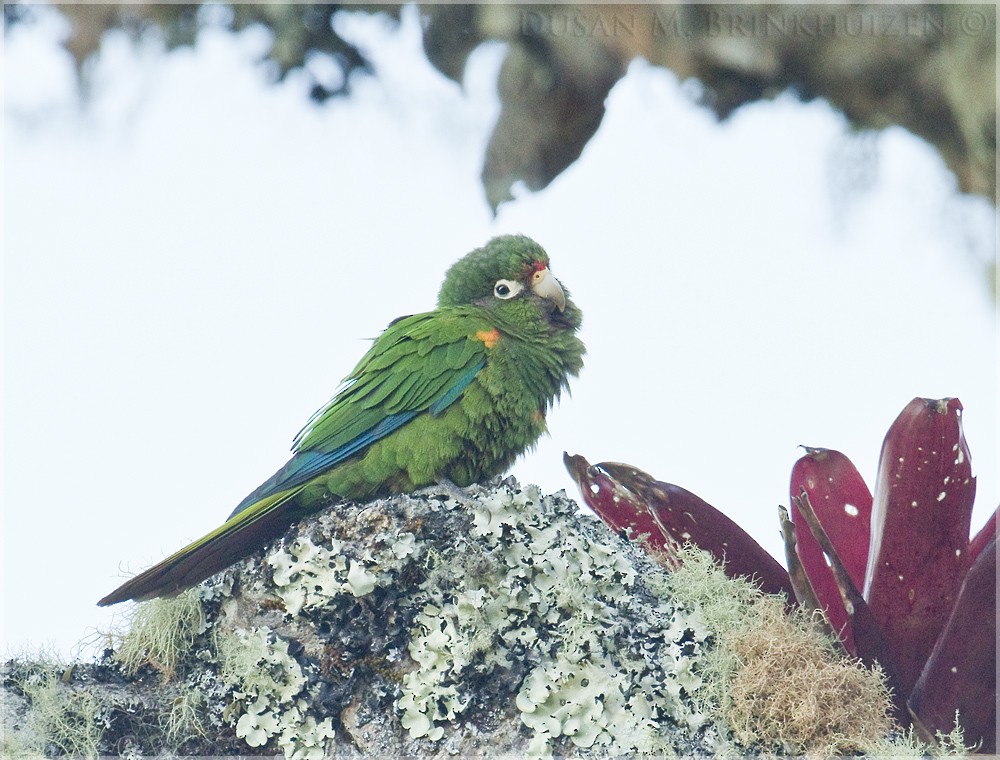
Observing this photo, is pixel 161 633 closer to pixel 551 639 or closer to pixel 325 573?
pixel 325 573

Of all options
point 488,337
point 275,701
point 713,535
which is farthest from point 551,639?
point 488,337

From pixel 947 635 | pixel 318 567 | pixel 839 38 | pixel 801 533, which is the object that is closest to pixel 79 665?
pixel 318 567

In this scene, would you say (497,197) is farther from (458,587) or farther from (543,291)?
(458,587)

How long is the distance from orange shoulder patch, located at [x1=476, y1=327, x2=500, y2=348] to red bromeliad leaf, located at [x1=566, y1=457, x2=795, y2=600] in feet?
2.52

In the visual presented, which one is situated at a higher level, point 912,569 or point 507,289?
point 507,289

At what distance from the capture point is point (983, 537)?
1945mm

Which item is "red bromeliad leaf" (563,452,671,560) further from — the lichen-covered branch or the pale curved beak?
the pale curved beak

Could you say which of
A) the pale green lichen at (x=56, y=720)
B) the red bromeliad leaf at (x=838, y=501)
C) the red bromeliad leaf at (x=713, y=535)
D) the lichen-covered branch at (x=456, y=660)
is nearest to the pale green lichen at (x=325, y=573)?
the lichen-covered branch at (x=456, y=660)

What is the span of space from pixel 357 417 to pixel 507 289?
678mm

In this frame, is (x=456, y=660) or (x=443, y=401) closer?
(x=456, y=660)

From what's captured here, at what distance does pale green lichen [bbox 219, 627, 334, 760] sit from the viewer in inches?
72.0

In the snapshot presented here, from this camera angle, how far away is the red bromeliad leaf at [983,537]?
1.91 metres

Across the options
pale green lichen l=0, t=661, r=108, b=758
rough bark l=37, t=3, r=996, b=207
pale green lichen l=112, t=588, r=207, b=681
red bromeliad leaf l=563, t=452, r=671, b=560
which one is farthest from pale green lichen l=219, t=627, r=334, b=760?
rough bark l=37, t=3, r=996, b=207

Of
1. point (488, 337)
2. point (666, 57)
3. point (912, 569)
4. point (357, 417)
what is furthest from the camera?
point (666, 57)
